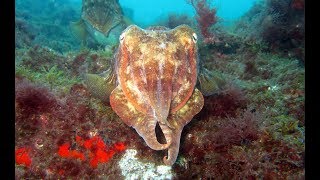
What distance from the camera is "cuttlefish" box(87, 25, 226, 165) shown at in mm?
3420

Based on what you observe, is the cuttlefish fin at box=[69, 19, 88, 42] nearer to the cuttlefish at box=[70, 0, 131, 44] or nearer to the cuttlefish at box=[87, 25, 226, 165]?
the cuttlefish at box=[70, 0, 131, 44]

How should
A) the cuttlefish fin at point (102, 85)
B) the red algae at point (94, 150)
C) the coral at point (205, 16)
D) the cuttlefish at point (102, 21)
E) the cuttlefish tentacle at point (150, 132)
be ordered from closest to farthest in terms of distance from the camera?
1. the cuttlefish tentacle at point (150, 132)
2. the red algae at point (94, 150)
3. the cuttlefish fin at point (102, 85)
4. the coral at point (205, 16)
5. the cuttlefish at point (102, 21)

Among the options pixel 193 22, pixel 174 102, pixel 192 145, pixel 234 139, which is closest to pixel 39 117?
pixel 174 102

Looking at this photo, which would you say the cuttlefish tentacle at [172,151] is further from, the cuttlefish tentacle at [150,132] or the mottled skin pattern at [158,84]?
the cuttlefish tentacle at [150,132]

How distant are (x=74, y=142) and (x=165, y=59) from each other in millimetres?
1968

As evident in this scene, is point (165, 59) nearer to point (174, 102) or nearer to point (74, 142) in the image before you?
point (174, 102)

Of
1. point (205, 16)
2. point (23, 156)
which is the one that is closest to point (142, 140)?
point (23, 156)

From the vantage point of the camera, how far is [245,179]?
3.90m

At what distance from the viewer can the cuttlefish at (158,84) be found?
3.42 m

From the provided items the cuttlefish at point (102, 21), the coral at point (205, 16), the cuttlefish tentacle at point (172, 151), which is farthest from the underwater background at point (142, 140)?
the cuttlefish at point (102, 21)

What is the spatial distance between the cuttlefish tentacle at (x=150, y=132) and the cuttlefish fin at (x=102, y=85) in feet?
3.34

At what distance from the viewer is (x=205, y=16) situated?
29.4 feet

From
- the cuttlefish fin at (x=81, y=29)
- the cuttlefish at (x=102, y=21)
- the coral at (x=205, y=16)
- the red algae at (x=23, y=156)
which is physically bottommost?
→ the cuttlefish fin at (x=81, y=29)

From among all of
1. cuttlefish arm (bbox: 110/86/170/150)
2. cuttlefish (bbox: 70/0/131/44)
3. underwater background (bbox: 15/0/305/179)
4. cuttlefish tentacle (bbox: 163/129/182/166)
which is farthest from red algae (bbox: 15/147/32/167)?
cuttlefish (bbox: 70/0/131/44)
